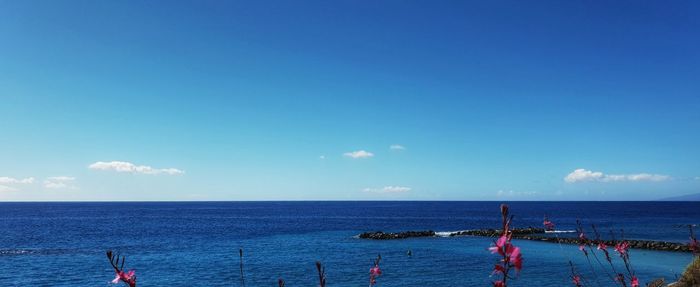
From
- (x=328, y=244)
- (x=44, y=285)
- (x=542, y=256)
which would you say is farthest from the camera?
(x=328, y=244)

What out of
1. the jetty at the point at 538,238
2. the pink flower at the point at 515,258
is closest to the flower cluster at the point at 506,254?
the pink flower at the point at 515,258

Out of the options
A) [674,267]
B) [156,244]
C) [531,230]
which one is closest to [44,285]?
[156,244]

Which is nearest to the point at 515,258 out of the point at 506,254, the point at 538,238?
the point at 506,254

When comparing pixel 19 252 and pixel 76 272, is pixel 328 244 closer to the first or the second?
pixel 76 272

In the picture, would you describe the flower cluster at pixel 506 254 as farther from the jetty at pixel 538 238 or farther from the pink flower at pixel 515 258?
the jetty at pixel 538 238

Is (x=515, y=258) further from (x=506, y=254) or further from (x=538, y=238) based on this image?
(x=538, y=238)

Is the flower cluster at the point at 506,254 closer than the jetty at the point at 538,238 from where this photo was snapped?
Yes

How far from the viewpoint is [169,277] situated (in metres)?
37.2

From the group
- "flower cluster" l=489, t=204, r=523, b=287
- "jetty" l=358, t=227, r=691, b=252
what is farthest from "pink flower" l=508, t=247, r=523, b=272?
"jetty" l=358, t=227, r=691, b=252

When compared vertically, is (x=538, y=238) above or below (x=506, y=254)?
below

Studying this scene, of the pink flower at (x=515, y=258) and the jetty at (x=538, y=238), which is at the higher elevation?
the pink flower at (x=515, y=258)

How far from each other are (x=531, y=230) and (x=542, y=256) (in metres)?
33.6

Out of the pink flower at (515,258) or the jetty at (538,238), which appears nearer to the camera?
the pink flower at (515,258)

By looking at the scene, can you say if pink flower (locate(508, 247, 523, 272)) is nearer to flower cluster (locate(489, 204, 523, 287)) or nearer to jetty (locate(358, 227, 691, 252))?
flower cluster (locate(489, 204, 523, 287))
